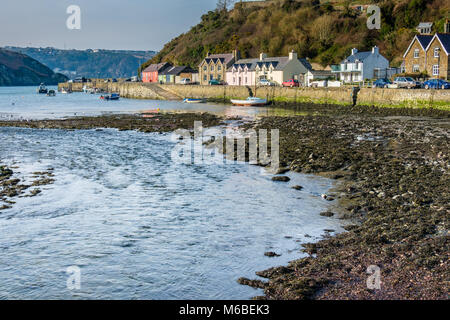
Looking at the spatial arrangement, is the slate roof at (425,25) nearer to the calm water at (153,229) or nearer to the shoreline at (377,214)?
the shoreline at (377,214)

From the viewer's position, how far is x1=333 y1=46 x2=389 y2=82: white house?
59.8 m

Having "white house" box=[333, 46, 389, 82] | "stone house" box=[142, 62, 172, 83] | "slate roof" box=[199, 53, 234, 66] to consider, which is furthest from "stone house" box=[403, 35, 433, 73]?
"stone house" box=[142, 62, 172, 83]

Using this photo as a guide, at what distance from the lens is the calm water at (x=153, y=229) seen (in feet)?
32.2

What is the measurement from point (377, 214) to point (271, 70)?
60.9 meters

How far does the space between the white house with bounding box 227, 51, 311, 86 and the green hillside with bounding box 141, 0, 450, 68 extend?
7568 mm

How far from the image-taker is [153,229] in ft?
43.1

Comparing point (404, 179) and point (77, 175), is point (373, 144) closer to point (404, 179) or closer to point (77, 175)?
point (404, 179)

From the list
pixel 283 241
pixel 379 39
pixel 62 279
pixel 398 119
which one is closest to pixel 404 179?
pixel 283 241

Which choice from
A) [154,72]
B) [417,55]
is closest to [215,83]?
[154,72]

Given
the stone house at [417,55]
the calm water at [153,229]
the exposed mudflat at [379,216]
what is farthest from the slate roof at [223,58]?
the calm water at [153,229]

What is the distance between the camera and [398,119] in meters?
37.0

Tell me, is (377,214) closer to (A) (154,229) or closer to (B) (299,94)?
(A) (154,229)

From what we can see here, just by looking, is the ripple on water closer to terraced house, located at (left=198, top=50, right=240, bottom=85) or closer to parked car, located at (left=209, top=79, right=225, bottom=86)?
parked car, located at (left=209, top=79, right=225, bottom=86)

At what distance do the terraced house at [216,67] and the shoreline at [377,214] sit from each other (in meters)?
55.7
